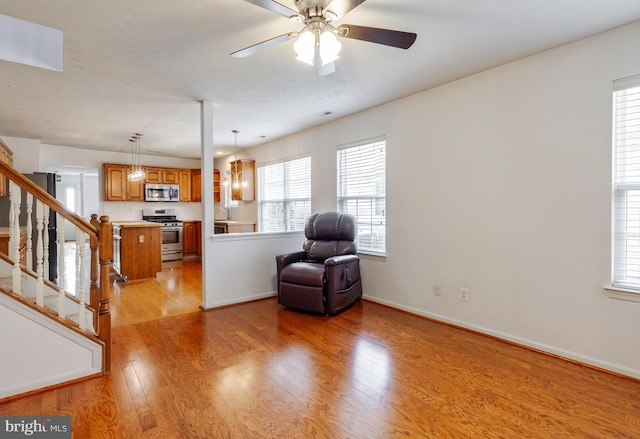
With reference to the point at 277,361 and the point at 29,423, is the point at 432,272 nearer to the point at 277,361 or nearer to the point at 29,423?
the point at 277,361

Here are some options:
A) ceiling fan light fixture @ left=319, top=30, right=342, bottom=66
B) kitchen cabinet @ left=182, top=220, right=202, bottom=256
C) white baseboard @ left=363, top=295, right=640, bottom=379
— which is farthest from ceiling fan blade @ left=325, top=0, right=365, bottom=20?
kitchen cabinet @ left=182, top=220, right=202, bottom=256

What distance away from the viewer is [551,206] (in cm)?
261

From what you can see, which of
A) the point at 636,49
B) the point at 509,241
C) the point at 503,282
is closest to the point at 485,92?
the point at 636,49

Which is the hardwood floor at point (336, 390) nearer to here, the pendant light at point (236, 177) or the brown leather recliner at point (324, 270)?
the brown leather recliner at point (324, 270)

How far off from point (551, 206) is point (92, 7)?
358cm

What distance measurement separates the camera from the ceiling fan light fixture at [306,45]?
5.83ft

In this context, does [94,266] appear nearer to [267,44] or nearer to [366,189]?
[267,44]

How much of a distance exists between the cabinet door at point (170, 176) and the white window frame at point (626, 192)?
7.43m

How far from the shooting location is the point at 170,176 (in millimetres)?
7277

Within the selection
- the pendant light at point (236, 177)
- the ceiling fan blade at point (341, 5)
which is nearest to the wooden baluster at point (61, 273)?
the ceiling fan blade at point (341, 5)

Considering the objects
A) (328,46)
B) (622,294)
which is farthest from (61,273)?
(622,294)

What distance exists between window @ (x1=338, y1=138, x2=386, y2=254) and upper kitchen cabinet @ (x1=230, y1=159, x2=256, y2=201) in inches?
99.9

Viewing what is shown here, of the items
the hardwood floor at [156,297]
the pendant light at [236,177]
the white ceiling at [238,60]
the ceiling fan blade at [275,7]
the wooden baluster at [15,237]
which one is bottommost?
the hardwood floor at [156,297]

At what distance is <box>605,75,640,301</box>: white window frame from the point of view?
7.42 feet
